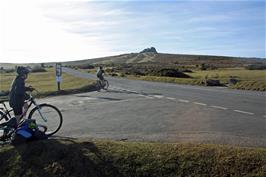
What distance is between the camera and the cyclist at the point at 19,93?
10078 mm

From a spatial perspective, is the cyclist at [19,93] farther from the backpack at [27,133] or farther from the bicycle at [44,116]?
the backpack at [27,133]

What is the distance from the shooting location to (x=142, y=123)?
43.0 feet

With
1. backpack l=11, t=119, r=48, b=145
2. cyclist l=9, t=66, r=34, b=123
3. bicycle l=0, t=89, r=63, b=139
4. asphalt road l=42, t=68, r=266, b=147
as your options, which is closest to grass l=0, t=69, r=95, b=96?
asphalt road l=42, t=68, r=266, b=147

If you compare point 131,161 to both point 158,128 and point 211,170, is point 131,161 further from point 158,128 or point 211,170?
point 158,128

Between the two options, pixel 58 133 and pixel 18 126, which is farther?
pixel 58 133

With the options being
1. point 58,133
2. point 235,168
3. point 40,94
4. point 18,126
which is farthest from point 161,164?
point 40,94

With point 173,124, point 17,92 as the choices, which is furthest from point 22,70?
point 173,124

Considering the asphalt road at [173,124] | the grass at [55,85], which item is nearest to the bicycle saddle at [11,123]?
the asphalt road at [173,124]

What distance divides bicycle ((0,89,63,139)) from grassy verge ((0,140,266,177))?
1.57 m

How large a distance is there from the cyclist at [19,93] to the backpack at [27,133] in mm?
582

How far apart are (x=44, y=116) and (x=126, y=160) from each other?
3.36 meters

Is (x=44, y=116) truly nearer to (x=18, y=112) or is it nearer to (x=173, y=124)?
(x=18, y=112)

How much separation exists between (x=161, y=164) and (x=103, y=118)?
23.2 feet

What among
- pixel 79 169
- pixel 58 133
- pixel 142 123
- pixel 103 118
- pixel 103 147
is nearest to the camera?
pixel 79 169
